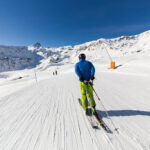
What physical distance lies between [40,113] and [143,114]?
3.75m

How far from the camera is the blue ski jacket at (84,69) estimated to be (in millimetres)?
2564

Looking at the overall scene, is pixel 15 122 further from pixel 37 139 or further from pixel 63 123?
pixel 63 123

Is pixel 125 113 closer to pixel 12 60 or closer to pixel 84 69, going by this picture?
pixel 84 69

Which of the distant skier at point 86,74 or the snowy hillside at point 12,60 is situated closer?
the distant skier at point 86,74

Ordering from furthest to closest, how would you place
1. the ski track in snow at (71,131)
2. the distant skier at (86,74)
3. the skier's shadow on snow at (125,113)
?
the skier's shadow on snow at (125,113)
the distant skier at (86,74)
the ski track in snow at (71,131)

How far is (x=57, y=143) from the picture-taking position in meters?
1.87

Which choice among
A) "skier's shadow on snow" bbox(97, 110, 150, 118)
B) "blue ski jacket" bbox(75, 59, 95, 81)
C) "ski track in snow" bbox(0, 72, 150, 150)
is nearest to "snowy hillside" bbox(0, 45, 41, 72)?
"ski track in snow" bbox(0, 72, 150, 150)

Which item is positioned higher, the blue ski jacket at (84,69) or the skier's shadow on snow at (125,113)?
the blue ski jacket at (84,69)

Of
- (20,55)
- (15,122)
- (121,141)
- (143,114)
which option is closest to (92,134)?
(121,141)

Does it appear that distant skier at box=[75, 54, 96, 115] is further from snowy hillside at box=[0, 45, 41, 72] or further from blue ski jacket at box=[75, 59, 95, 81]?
snowy hillside at box=[0, 45, 41, 72]

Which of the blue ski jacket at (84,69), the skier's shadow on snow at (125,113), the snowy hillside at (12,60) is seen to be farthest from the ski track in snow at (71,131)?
the snowy hillside at (12,60)

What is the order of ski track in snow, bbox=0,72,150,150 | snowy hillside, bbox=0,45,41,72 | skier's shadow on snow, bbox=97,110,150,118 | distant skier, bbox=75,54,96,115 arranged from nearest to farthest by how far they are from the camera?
ski track in snow, bbox=0,72,150,150, distant skier, bbox=75,54,96,115, skier's shadow on snow, bbox=97,110,150,118, snowy hillside, bbox=0,45,41,72

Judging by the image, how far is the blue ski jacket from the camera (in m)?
2.56

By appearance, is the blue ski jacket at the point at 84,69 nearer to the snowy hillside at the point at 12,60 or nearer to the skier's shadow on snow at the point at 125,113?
the skier's shadow on snow at the point at 125,113
